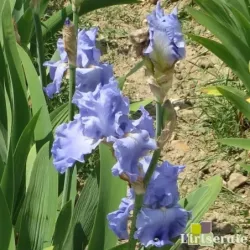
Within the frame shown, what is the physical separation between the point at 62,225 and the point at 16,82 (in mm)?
426

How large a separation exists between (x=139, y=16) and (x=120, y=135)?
1971mm

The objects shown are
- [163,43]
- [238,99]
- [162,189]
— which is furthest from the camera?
[238,99]

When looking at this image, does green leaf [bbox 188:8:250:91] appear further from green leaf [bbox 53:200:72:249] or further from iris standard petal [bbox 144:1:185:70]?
iris standard petal [bbox 144:1:185:70]

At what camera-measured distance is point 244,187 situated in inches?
75.3

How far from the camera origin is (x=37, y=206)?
130 cm

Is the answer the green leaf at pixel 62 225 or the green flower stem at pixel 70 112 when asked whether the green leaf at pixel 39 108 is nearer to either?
the green flower stem at pixel 70 112

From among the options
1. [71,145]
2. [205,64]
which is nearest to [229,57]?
[205,64]

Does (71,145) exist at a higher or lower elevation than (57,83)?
lower

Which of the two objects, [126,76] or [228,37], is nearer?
[126,76]

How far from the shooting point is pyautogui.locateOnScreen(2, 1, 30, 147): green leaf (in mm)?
1500


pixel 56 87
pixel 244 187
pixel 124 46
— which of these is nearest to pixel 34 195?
→ pixel 56 87

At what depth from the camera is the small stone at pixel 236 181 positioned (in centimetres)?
A: 191

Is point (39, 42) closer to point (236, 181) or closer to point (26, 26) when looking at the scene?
point (26, 26)

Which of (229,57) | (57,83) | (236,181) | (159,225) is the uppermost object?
(229,57)
